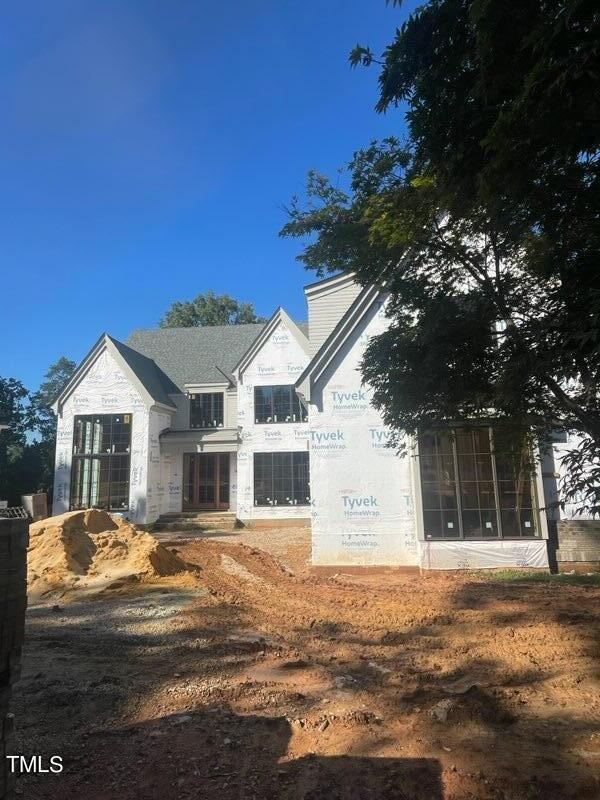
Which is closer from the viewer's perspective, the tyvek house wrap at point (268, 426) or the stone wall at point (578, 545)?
the stone wall at point (578, 545)

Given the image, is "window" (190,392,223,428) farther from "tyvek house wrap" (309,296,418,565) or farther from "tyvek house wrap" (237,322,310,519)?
"tyvek house wrap" (309,296,418,565)

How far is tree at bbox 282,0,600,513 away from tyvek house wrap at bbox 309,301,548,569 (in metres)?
4.30

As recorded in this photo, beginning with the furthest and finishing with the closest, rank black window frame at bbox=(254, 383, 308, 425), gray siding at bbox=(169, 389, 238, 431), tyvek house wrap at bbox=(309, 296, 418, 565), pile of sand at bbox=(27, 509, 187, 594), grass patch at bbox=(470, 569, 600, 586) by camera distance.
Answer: gray siding at bbox=(169, 389, 238, 431) < black window frame at bbox=(254, 383, 308, 425) < tyvek house wrap at bbox=(309, 296, 418, 565) < pile of sand at bbox=(27, 509, 187, 594) < grass patch at bbox=(470, 569, 600, 586)

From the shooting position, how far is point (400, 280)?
5.97 meters

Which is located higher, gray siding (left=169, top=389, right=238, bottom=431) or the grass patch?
gray siding (left=169, top=389, right=238, bottom=431)

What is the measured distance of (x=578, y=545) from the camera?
1015 centimetres

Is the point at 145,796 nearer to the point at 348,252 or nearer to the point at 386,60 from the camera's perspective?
the point at 348,252

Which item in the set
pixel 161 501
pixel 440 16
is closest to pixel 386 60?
pixel 440 16

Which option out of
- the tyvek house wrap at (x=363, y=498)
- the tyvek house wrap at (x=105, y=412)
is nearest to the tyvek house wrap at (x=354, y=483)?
the tyvek house wrap at (x=363, y=498)

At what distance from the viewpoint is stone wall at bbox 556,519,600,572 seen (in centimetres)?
1000

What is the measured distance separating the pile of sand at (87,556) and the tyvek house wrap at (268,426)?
335 inches

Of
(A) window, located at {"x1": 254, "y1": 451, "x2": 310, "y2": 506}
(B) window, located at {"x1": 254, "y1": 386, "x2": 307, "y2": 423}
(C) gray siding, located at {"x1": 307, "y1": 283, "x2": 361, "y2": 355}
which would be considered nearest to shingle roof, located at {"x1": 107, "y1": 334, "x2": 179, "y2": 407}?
(B) window, located at {"x1": 254, "y1": 386, "x2": 307, "y2": 423}

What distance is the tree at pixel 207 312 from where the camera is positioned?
44000mm

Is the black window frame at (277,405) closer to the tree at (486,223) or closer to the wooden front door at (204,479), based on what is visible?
the wooden front door at (204,479)
